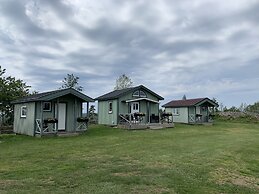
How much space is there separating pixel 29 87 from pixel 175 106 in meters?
17.1

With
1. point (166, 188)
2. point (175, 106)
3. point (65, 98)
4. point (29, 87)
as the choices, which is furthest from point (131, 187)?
point (175, 106)

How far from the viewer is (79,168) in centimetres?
848

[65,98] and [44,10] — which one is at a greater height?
[44,10]

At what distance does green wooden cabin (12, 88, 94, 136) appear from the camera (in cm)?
1912

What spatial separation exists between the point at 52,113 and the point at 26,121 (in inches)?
79.3

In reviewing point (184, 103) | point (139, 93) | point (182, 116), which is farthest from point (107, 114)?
point (184, 103)

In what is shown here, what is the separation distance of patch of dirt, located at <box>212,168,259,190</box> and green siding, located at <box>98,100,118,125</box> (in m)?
18.5

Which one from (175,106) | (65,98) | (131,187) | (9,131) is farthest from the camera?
(175,106)

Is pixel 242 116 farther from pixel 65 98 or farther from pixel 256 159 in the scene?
pixel 256 159

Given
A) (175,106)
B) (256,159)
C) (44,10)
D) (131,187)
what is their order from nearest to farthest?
(131,187) → (256,159) → (44,10) → (175,106)

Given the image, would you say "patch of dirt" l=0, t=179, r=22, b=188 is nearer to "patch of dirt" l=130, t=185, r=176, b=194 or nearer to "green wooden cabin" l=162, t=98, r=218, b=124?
"patch of dirt" l=130, t=185, r=176, b=194

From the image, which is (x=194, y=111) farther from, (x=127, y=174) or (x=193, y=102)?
(x=127, y=174)

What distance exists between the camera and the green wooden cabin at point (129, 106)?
26.7 meters

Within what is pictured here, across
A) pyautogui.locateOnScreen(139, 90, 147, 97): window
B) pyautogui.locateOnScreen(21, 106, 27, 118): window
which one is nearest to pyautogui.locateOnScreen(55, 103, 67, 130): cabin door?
pyautogui.locateOnScreen(21, 106, 27, 118): window
